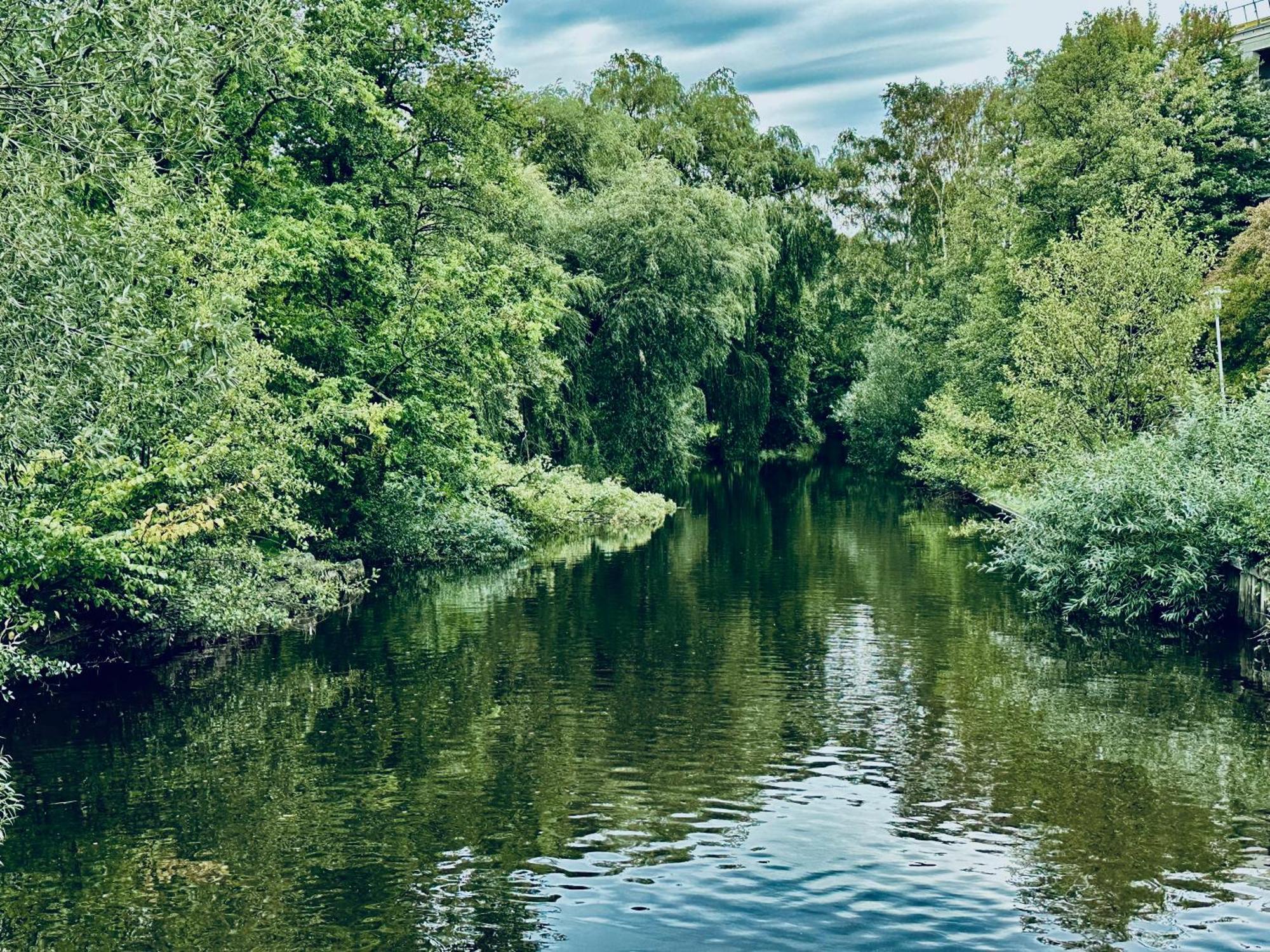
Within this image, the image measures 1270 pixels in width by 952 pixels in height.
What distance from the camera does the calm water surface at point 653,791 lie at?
10.1 m

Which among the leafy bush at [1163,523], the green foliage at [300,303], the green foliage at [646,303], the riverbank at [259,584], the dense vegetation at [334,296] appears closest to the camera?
the green foliage at [300,303]

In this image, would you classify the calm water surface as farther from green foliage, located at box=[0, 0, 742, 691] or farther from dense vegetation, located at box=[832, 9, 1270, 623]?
dense vegetation, located at box=[832, 9, 1270, 623]

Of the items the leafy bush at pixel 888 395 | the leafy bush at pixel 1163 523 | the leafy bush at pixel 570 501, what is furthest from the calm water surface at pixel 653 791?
the leafy bush at pixel 888 395

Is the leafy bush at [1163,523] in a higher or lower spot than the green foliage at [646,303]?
lower

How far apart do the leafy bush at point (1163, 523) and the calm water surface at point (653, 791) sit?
158 cm

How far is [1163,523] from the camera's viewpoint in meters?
22.2

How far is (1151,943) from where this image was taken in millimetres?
9469

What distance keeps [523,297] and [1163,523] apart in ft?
63.7

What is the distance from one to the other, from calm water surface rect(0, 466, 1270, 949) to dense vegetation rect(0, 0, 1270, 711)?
7.26 ft

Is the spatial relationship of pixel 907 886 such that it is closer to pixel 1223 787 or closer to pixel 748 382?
pixel 1223 787

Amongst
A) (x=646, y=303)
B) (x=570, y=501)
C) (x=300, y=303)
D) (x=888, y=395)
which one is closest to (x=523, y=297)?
(x=570, y=501)

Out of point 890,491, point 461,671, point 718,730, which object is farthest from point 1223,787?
point 890,491

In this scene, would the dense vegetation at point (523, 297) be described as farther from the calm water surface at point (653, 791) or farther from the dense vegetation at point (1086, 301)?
the calm water surface at point (653, 791)

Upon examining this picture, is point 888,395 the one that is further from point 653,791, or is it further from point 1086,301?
point 653,791
